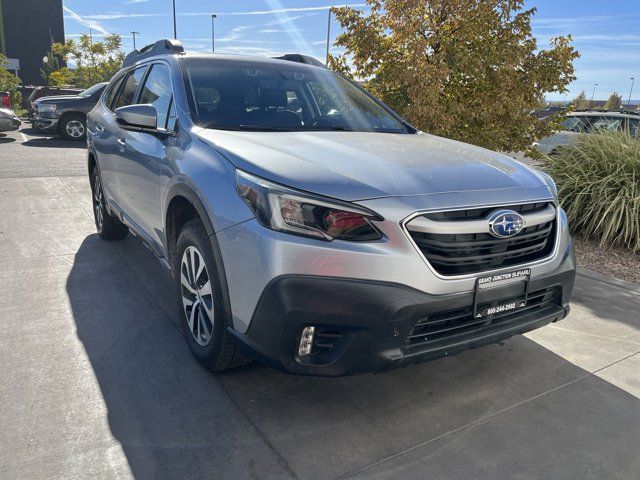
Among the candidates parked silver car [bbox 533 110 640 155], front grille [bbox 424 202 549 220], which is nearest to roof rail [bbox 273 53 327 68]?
front grille [bbox 424 202 549 220]

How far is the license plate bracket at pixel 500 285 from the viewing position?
7.75 feet

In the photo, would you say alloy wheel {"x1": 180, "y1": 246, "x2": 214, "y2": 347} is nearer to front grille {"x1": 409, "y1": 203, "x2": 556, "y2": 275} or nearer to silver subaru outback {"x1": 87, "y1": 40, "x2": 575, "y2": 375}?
silver subaru outback {"x1": 87, "y1": 40, "x2": 575, "y2": 375}

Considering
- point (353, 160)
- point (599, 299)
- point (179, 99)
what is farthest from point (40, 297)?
point (599, 299)

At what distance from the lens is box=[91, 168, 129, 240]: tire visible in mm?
5159

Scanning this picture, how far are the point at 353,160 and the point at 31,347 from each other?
2217 mm

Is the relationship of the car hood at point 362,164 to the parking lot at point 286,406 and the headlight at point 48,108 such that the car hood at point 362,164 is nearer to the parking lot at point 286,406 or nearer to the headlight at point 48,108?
the parking lot at point 286,406

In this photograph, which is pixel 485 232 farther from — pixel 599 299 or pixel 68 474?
pixel 599 299

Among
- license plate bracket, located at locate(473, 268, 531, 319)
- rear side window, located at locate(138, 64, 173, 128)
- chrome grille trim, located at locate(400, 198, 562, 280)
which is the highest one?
rear side window, located at locate(138, 64, 173, 128)

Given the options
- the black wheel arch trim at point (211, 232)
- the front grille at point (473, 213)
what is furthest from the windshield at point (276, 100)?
the front grille at point (473, 213)

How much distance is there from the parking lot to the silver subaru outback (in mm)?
336

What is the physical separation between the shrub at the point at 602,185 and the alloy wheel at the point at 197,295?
4433 millimetres

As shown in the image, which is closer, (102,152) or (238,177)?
(238,177)

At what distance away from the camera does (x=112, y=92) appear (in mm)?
5039

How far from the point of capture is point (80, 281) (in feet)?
13.8
